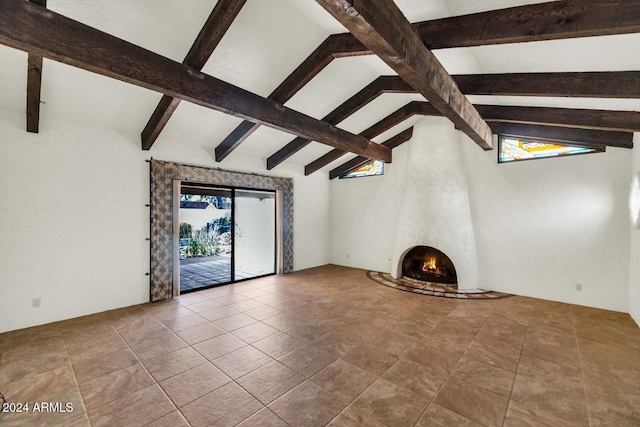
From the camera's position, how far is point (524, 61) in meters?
2.68

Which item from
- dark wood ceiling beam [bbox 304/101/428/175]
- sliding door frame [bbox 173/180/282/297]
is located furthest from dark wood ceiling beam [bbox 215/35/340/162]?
dark wood ceiling beam [bbox 304/101/428/175]

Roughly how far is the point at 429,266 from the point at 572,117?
3535 millimetres

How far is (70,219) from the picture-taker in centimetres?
371

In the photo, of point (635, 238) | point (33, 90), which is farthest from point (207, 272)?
point (635, 238)

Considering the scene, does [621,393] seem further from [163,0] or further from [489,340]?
[163,0]

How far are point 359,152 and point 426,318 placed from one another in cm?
314

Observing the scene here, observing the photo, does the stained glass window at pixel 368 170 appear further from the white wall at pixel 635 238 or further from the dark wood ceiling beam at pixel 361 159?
the white wall at pixel 635 238

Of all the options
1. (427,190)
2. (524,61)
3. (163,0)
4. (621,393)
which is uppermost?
(163,0)

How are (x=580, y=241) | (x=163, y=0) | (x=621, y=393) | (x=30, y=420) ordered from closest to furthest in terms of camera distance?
(x=30, y=420) < (x=621, y=393) < (x=163, y=0) < (x=580, y=241)

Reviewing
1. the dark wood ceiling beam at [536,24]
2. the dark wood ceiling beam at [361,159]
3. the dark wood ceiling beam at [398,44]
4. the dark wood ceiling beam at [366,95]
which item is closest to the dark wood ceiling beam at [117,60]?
the dark wood ceiling beam at [366,95]

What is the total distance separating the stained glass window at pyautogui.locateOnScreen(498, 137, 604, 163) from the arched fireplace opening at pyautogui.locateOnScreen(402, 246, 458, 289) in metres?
2.27

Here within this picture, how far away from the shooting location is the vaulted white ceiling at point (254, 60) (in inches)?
91.4

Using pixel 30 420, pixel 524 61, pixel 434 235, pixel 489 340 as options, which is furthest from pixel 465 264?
pixel 30 420

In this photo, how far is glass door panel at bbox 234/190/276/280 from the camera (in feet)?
22.5
